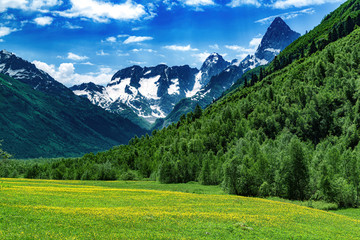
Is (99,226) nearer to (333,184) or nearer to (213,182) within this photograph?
(333,184)

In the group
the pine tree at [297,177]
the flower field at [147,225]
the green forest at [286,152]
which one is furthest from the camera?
the green forest at [286,152]

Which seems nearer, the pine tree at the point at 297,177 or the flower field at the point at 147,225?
the flower field at the point at 147,225

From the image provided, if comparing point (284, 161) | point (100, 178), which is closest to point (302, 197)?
point (284, 161)

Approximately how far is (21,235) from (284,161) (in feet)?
270

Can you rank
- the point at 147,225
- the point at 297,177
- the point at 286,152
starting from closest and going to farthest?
the point at 147,225 → the point at 297,177 → the point at 286,152

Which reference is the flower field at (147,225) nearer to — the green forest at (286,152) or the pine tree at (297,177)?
the green forest at (286,152)

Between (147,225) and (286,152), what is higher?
(286,152)

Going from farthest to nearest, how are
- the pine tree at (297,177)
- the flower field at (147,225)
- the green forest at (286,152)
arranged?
the green forest at (286,152), the pine tree at (297,177), the flower field at (147,225)

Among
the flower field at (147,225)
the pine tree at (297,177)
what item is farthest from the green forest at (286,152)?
the flower field at (147,225)

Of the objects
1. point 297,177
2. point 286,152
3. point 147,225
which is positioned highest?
point 286,152

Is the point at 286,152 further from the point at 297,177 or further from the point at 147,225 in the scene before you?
the point at 147,225

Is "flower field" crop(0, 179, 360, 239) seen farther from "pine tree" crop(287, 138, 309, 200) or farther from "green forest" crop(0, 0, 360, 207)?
"pine tree" crop(287, 138, 309, 200)

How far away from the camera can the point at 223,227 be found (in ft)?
115

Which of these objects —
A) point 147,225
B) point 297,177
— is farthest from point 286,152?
point 147,225
